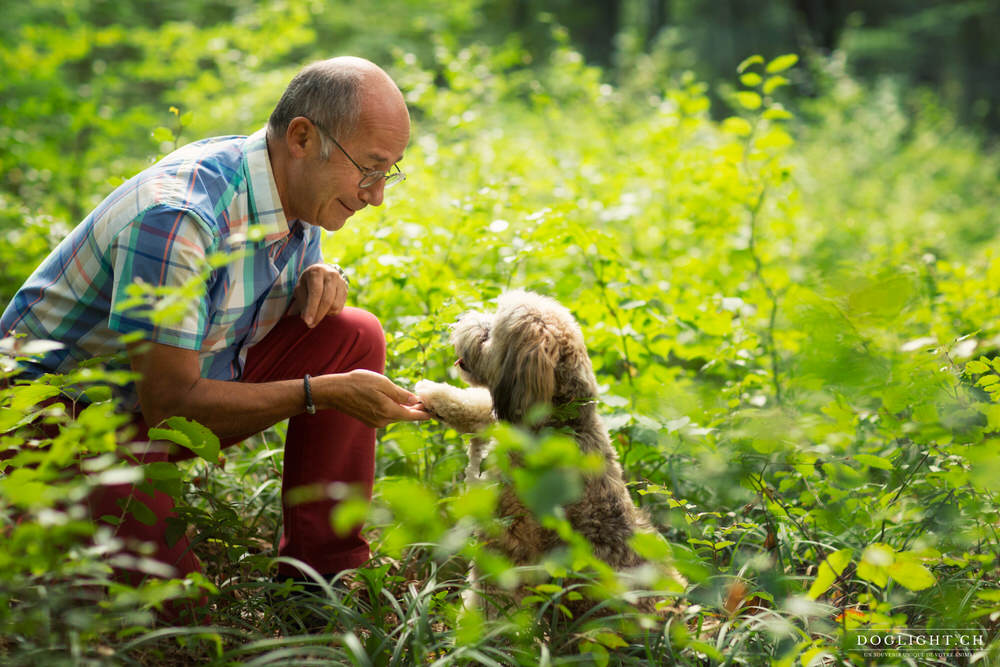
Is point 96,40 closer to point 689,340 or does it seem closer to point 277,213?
point 277,213

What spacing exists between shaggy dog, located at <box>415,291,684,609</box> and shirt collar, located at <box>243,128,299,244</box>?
85 cm

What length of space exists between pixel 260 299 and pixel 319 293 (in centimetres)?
23

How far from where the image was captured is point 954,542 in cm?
240

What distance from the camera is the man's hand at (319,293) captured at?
2.92 meters

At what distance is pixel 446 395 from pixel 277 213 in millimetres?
936

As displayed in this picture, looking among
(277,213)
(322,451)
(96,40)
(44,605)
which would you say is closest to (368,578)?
(322,451)

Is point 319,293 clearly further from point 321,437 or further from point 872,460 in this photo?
point 872,460

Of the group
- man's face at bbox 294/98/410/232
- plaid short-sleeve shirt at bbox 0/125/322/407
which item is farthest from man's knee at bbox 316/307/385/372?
man's face at bbox 294/98/410/232

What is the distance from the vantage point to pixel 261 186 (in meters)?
2.67

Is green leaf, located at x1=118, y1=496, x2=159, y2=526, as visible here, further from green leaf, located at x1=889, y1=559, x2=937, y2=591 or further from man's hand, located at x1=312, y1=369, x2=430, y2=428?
green leaf, located at x1=889, y1=559, x2=937, y2=591

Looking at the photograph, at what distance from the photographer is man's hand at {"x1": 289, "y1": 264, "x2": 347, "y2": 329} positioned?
2.92 m

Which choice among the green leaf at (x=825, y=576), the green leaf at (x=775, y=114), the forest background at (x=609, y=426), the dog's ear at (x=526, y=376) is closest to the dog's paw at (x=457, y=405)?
Answer: the dog's ear at (x=526, y=376)

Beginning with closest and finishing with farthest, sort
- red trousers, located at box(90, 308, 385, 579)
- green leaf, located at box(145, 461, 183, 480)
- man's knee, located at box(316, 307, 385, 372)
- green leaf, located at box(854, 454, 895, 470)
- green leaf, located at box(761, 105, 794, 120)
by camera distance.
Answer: green leaf, located at box(145, 461, 183, 480) → green leaf, located at box(854, 454, 895, 470) → red trousers, located at box(90, 308, 385, 579) → man's knee, located at box(316, 307, 385, 372) → green leaf, located at box(761, 105, 794, 120)

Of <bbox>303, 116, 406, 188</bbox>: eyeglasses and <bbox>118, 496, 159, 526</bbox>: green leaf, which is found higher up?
<bbox>303, 116, 406, 188</bbox>: eyeglasses
